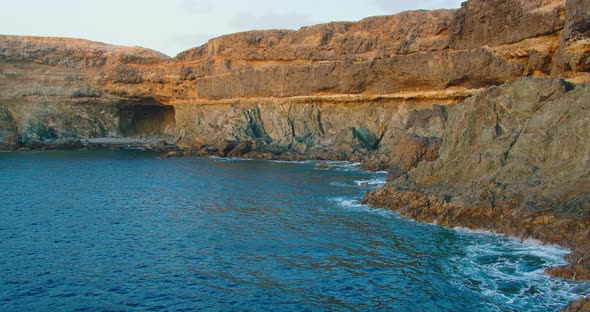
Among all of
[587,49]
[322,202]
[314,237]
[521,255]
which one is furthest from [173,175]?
[587,49]

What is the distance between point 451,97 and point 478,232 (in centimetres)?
2606

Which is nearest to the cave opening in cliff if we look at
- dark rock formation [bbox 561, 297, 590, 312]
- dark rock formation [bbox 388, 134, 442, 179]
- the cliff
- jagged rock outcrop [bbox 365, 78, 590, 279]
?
the cliff

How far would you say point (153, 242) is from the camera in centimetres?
1678

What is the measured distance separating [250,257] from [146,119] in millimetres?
57659

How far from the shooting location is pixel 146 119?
2704 inches

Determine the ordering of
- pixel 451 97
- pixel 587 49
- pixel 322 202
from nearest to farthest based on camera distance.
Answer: pixel 322 202 → pixel 587 49 → pixel 451 97

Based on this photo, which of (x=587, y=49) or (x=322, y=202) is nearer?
(x=322, y=202)

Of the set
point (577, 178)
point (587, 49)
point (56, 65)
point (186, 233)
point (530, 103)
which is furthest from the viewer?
point (56, 65)

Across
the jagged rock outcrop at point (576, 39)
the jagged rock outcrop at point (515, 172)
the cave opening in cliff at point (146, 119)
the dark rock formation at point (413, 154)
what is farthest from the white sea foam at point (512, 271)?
the cave opening in cliff at point (146, 119)

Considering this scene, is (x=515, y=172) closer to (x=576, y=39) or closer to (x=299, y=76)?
(x=576, y=39)

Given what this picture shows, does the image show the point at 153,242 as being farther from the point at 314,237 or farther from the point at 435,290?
the point at 435,290

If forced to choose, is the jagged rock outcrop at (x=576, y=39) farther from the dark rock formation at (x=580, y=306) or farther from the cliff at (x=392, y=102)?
the dark rock formation at (x=580, y=306)

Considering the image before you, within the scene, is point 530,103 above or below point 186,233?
above

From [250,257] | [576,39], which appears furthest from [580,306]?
[576,39]
